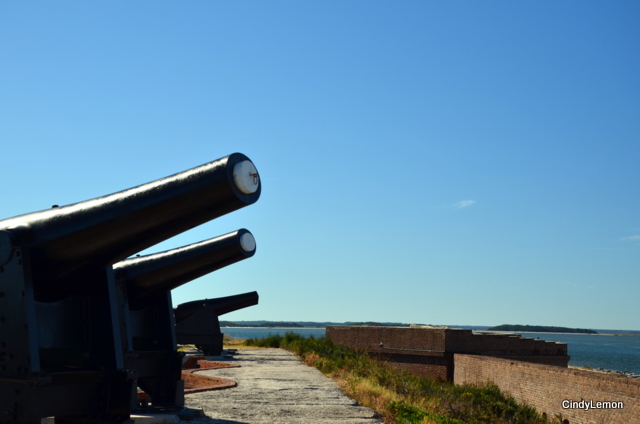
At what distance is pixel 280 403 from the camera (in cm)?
934

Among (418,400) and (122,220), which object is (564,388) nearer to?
(418,400)

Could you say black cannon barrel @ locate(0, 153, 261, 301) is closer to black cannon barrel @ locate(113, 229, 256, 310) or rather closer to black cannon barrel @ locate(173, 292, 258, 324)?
black cannon barrel @ locate(113, 229, 256, 310)

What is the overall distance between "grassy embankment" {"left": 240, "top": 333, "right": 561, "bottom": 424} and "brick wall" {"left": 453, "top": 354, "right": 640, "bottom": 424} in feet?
1.12

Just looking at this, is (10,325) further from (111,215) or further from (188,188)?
(188,188)

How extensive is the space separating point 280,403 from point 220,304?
12.3 meters

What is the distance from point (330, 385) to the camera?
11.9 metres

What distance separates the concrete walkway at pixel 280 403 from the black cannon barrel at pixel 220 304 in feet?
22.8

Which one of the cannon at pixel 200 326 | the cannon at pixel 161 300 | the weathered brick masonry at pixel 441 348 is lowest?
the weathered brick masonry at pixel 441 348

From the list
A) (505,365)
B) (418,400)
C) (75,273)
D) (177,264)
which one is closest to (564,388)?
(505,365)

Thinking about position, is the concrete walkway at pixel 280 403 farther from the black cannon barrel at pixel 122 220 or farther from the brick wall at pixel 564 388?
the brick wall at pixel 564 388

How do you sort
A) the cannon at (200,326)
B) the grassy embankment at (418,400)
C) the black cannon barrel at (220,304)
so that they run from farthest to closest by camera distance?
1. the black cannon barrel at (220,304)
2. the cannon at (200,326)
3. the grassy embankment at (418,400)

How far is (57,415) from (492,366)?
53.2 feet

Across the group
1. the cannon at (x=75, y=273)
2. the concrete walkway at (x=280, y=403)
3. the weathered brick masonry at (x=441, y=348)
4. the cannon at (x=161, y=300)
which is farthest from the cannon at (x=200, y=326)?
the cannon at (x=75, y=273)

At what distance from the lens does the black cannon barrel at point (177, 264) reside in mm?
7641
